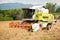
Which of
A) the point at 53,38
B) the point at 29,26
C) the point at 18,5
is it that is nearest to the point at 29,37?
the point at 29,26

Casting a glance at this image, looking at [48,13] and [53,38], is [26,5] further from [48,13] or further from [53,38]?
[53,38]

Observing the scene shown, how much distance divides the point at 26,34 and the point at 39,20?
21 centimetres

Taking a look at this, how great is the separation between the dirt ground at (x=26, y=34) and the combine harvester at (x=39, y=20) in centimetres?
5

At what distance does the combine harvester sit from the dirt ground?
5 cm

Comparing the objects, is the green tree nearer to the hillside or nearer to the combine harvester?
the combine harvester

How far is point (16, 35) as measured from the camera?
6.47 ft

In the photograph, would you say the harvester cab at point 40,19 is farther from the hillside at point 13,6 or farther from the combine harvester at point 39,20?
the hillside at point 13,6

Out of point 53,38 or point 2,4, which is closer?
point 53,38

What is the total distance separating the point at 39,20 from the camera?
2.01 meters

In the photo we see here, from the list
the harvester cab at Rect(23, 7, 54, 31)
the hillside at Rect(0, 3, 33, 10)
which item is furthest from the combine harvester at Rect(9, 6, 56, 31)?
the hillside at Rect(0, 3, 33, 10)

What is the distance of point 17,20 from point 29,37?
0.77ft

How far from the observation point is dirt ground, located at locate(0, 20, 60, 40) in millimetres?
1945

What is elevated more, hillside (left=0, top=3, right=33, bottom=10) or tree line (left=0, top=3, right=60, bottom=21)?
hillside (left=0, top=3, right=33, bottom=10)

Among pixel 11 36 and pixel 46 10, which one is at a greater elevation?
pixel 46 10
